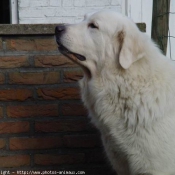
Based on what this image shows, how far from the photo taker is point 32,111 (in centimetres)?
453

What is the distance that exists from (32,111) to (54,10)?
103 centimetres

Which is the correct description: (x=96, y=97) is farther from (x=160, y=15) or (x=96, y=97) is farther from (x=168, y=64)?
(x=160, y=15)

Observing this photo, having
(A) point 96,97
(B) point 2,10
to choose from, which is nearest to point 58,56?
(A) point 96,97

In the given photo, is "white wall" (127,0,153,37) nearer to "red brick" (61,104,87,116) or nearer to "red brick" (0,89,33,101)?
"red brick" (61,104,87,116)

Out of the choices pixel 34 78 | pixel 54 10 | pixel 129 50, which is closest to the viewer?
pixel 129 50

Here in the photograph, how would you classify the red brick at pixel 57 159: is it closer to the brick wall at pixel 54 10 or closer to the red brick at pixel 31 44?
the red brick at pixel 31 44

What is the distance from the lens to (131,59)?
3.46m

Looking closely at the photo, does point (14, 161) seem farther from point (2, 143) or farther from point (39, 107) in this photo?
point (39, 107)

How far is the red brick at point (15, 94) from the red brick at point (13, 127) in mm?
225

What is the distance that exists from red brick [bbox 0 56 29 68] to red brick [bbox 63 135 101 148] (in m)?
0.80

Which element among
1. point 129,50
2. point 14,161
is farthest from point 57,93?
point 129,50

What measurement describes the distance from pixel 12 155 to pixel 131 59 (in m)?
1.70

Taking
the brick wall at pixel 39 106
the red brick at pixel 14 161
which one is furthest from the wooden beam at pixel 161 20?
the red brick at pixel 14 161

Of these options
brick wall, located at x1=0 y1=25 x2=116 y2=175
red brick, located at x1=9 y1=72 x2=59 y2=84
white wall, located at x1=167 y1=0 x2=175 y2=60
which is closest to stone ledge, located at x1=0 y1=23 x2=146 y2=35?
brick wall, located at x1=0 y1=25 x2=116 y2=175
